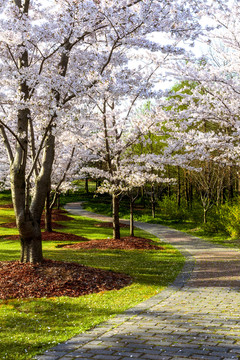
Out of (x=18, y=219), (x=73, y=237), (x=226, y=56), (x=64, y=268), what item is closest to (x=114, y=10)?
(x=226, y=56)

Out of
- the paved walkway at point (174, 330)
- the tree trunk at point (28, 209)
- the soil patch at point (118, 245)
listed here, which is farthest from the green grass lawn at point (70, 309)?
the soil patch at point (118, 245)

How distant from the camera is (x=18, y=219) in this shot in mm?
9656

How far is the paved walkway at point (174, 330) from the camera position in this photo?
14.2 feet

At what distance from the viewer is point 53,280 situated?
856cm

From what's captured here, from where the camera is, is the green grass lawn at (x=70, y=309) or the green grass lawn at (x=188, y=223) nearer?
the green grass lawn at (x=70, y=309)

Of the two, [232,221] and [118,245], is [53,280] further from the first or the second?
[232,221]

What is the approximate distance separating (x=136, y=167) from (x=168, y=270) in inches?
268

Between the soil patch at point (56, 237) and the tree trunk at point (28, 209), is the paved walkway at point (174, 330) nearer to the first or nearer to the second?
the tree trunk at point (28, 209)

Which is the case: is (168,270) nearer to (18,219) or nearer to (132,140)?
(18,219)

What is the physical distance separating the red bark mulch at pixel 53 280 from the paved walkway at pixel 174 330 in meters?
1.59

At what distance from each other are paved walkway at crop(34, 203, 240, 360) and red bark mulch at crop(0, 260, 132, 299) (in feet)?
5.22

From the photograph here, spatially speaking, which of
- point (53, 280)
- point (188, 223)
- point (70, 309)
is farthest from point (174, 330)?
point (188, 223)

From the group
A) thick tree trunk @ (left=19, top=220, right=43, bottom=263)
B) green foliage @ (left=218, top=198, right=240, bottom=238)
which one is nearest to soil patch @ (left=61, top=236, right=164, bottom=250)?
green foliage @ (left=218, top=198, right=240, bottom=238)

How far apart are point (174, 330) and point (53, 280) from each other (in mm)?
4096
